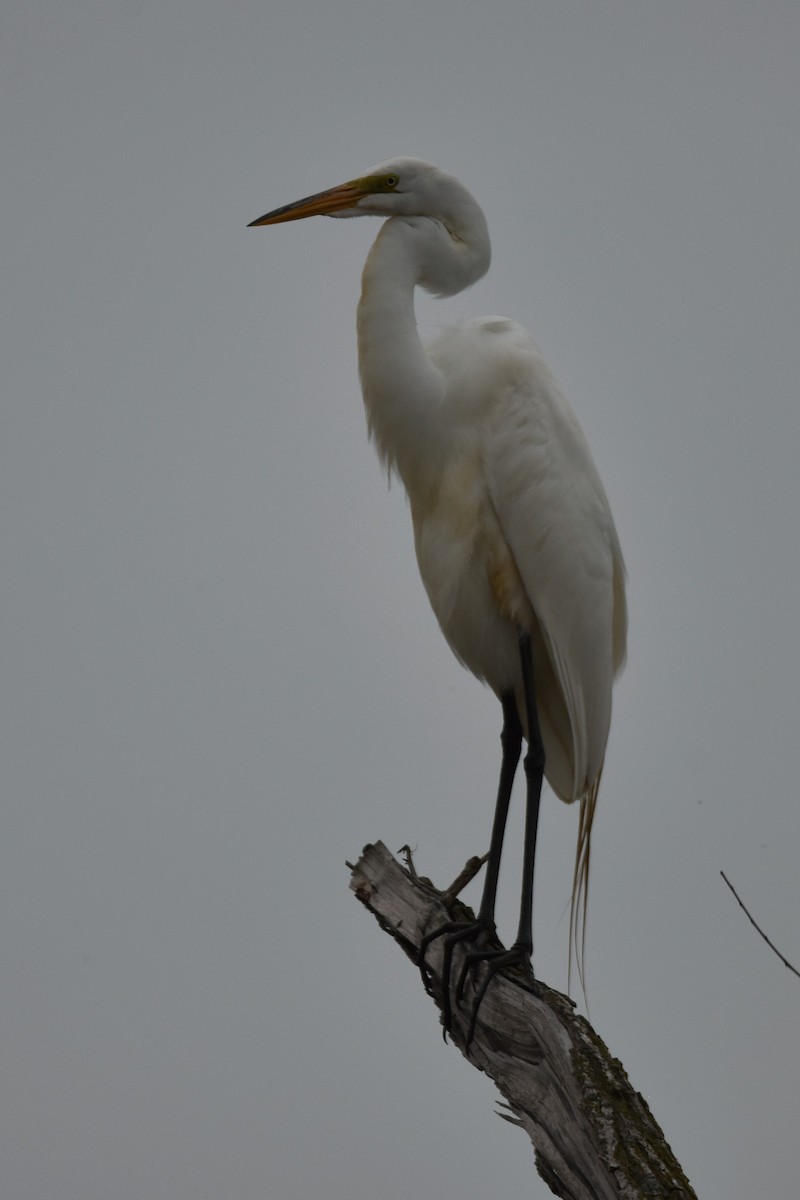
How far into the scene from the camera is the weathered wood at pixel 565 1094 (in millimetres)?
3217

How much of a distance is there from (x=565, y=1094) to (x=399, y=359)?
211 centimetres

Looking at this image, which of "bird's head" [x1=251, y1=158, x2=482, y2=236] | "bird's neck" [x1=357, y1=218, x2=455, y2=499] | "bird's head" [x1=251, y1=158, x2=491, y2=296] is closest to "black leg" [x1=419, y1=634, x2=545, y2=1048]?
"bird's neck" [x1=357, y1=218, x2=455, y2=499]

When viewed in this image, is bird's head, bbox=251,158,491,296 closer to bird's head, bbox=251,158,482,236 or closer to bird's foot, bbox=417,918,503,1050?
bird's head, bbox=251,158,482,236

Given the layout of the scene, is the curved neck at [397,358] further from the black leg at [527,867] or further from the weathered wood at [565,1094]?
the weathered wood at [565,1094]

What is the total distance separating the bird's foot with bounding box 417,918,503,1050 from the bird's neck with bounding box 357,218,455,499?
1.33m

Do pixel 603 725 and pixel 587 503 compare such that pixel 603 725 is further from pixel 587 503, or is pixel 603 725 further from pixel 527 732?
pixel 587 503

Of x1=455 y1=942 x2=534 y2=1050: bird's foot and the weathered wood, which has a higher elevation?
x1=455 y1=942 x2=534 y2=1050: bird's foot

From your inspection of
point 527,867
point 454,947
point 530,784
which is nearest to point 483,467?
point 530,784

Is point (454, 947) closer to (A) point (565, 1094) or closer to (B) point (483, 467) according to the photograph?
(A) point (565, 1094)

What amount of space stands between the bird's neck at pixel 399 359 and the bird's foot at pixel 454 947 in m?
1.33

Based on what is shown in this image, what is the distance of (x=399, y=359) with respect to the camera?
4320 millimetres

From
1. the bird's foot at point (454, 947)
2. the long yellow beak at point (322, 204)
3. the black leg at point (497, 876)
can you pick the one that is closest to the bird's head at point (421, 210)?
the long yellow beak at point (322, 204)

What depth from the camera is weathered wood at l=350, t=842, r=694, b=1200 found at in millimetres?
3217

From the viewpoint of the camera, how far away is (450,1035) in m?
4.01
